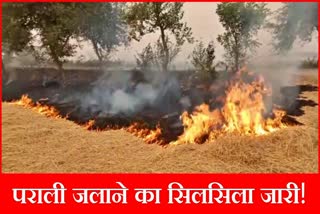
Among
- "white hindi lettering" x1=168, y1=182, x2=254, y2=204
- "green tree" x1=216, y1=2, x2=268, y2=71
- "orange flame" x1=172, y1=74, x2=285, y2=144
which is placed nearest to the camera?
"white hindi lettering" x1=168, y1=182, x2=254, y2=204

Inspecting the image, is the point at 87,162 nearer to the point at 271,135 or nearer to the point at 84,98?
the point at 271,135

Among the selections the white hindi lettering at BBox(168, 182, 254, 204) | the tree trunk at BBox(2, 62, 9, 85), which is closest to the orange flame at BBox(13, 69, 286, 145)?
the white hindi lettering at BBox(168, 182, 254, 204)

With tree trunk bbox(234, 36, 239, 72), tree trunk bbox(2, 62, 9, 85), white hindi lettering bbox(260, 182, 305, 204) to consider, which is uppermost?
tree trunk bbox(234, 36, 239, 72)

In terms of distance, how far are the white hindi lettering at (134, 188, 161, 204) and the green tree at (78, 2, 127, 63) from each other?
15.8m

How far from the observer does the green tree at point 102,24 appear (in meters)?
21.5

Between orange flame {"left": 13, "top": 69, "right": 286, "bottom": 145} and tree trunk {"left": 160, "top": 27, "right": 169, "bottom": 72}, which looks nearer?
orange flame {"left": 13, "top": 69, "right": 286, "bottom": 145}

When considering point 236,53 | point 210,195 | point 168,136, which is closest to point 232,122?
point 168,136

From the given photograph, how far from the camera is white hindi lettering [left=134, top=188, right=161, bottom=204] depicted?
23.3 feet

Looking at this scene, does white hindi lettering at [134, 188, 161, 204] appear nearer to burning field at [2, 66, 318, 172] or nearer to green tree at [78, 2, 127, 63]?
burning field at [2, 66, 318, 172]

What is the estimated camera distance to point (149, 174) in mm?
7961

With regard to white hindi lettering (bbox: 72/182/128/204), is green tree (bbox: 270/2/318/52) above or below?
above

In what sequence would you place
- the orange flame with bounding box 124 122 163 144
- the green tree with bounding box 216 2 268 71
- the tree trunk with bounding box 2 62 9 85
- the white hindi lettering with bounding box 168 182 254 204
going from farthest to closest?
the tree trunk with bounding box 2 62 9 85, the green tree with bounding box 216 2 268 71, the orange flame with bounding box 124 122 163 144, the white hindi lettering with bounding box 168 182 254 204

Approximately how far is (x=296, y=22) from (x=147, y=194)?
17775mm

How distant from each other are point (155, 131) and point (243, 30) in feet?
38.1
